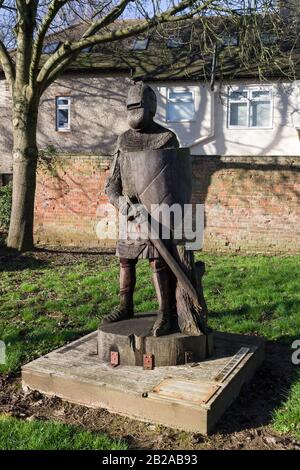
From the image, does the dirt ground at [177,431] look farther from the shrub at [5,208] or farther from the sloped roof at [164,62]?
the sloped roof at [164,62]

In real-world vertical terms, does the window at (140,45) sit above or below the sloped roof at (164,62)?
above

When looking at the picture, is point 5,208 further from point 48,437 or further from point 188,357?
point 48,437

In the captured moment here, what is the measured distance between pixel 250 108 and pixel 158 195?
54.7 feet

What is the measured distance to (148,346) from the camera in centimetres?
450

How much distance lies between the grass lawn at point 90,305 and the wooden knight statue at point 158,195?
1.18 m

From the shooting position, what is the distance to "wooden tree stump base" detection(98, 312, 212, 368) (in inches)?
177

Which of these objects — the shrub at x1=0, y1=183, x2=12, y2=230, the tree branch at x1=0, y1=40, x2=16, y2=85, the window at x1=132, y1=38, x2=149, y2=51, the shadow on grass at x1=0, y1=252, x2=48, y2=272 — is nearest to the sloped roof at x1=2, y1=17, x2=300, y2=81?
the window at x1=132, y1=38, x2=149, y2=51

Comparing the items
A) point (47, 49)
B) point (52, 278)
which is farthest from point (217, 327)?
point (47, 49)

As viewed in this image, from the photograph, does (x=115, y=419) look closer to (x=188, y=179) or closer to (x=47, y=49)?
(x=188, y=179)

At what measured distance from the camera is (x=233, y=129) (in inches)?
803

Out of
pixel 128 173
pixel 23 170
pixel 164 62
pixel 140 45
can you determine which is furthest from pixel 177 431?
pixel 140 45

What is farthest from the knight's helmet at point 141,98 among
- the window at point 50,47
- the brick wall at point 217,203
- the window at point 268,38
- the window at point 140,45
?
the window at point 50,47

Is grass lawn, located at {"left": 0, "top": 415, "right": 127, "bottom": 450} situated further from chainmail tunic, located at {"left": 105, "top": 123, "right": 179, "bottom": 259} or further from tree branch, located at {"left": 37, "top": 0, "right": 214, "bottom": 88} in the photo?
tree branch, located at {"left": 37, "top": 0, "right": 214, "bottom": 88}

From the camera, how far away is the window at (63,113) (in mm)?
22578
